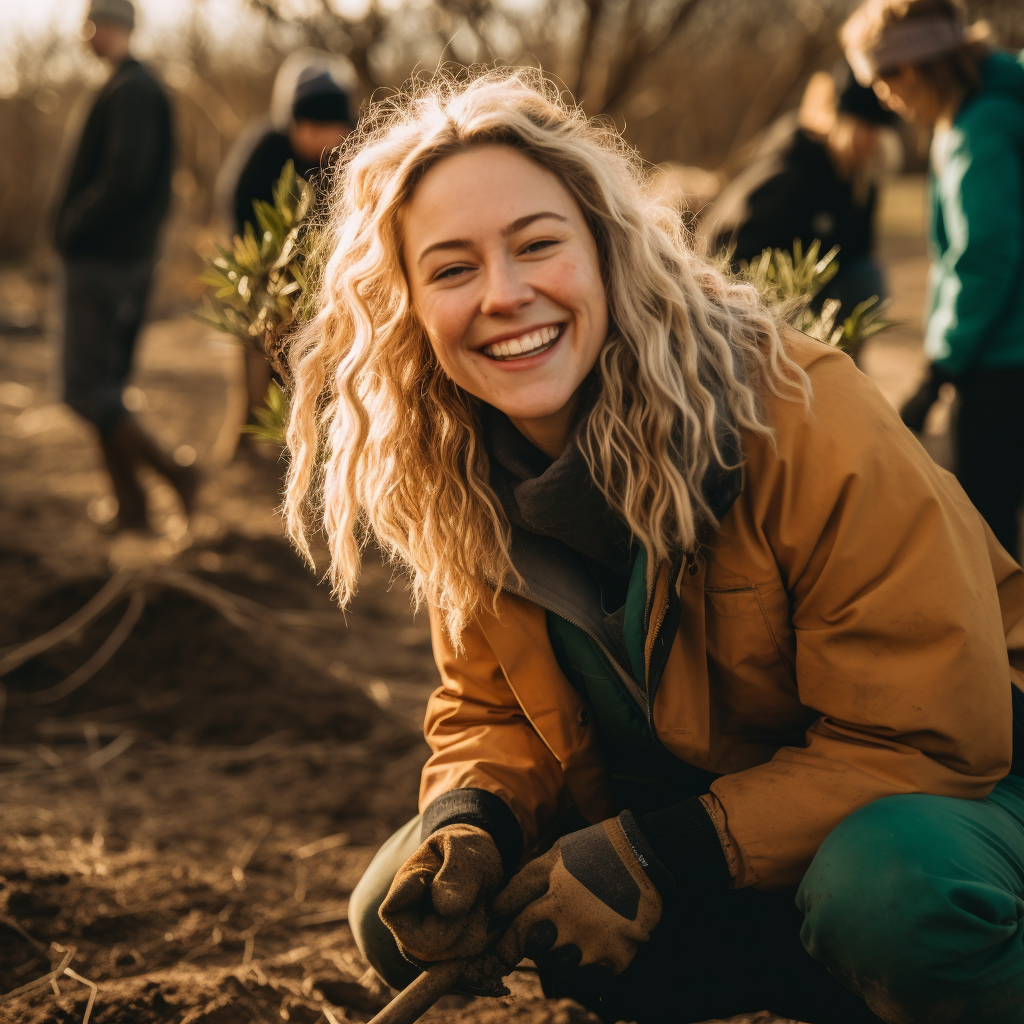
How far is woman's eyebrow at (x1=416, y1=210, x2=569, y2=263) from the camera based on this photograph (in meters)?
1.56

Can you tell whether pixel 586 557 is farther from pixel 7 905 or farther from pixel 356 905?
pixel 7 905

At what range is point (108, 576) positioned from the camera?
382 cm

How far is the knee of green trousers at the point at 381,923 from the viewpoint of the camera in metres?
1.71

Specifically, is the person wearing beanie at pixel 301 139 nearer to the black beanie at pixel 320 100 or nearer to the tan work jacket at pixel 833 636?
the black beanie at pixel 320 100

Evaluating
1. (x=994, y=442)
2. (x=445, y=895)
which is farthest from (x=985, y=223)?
(x=445, y=895)

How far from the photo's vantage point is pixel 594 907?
1.47 metres

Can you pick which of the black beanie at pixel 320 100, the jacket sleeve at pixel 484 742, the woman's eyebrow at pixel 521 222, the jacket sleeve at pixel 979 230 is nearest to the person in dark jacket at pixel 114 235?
the black beanie at pixel 320 100

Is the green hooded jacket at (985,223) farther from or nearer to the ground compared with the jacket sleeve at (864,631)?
farther from the ground

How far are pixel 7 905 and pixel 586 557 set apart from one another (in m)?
1.43

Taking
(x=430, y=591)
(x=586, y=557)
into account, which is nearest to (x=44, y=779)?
(x=430, y=591)

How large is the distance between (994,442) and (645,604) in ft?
6.75

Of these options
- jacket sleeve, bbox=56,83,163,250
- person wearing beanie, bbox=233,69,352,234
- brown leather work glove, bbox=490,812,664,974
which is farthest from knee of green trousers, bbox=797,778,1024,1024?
jacket sleeve, bbox=56,83,163,250

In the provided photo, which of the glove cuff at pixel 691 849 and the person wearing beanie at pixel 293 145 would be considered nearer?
the glove cuff at pixel 691 849

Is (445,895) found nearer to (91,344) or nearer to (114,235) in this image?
(91,344)
